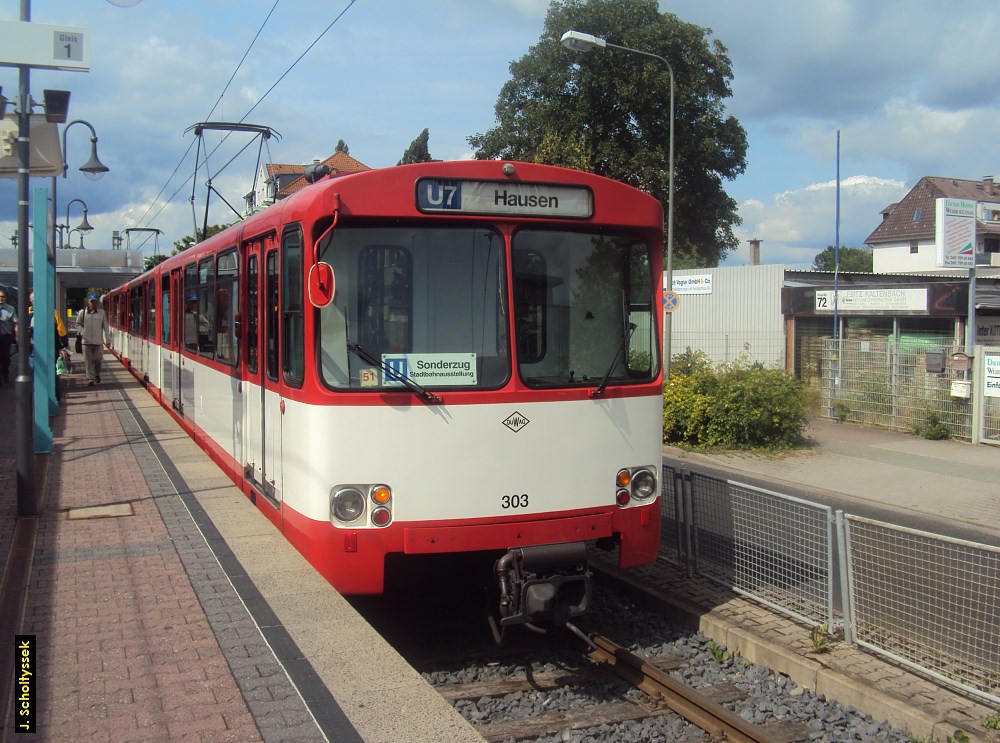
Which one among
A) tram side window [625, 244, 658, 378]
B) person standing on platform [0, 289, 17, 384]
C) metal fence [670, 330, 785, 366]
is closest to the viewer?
tram side window [625, 244, 658, 378]

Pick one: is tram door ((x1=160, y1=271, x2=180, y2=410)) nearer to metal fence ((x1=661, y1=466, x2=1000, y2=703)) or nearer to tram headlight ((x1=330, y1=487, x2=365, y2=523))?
tram headlight ((x1=330, y1=487, x2=365, y2=523))

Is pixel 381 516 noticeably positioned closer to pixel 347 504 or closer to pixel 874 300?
pixel 347 504

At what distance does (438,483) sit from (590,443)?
3.27 feet

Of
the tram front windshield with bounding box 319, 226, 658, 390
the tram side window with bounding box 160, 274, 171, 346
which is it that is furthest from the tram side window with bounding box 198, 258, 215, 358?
the tram front windshield with bounding box 319, 226, 658, 390

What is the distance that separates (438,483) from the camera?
17.6ft

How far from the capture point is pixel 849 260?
364 ft

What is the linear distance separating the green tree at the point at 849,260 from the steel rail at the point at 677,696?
106 meters

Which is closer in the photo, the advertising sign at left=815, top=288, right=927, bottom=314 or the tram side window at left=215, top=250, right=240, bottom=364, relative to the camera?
the tram side window at left=215, top=250, right=240, bottom=364

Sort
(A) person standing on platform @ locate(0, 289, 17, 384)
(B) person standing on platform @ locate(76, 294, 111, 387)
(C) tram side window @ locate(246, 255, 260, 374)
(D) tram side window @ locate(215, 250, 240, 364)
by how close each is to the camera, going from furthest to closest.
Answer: (B) person standing on platform @ locate(76, 294, 111, 387) → (A) person standing on platform @ locate(0, 289, 17, 384) → (D) tram side window @ locate(215, 250, 240, 364) → (C) tram side window @ locate(246, 255, 260, 374)

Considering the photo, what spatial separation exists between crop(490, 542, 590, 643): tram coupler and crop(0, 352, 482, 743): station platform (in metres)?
0.77

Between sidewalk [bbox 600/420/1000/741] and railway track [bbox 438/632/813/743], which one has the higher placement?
sidewalk [bbox 600/420/1000/741]

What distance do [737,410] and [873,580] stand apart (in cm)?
968

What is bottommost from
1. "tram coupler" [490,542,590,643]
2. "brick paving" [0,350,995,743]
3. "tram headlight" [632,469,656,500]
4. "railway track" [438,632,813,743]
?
"railway track" [438,632,813,743]

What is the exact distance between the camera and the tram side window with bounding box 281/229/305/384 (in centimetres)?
564
